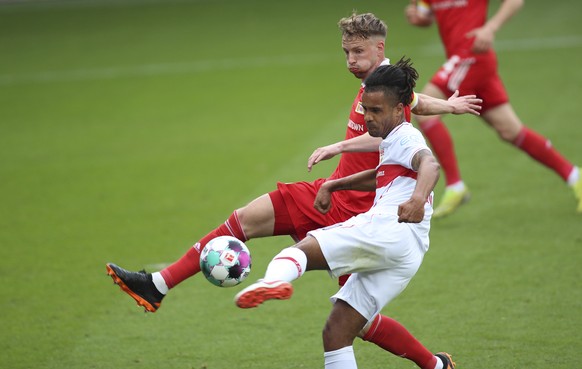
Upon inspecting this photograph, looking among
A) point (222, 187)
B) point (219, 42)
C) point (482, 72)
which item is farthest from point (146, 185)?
point (219, 42)

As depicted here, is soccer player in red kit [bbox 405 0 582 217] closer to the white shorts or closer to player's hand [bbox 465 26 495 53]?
player's hand [bbox 465 26 495 53]

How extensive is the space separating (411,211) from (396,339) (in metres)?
1.32

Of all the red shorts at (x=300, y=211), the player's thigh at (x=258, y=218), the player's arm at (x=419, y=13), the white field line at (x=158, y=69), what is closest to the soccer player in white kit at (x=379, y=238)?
the red shorts at (x=300, y=211)

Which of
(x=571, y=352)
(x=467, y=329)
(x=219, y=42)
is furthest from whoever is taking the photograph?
(x=219, y=42)

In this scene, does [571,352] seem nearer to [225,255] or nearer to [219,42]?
[225,255]

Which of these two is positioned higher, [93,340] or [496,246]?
[93,340]

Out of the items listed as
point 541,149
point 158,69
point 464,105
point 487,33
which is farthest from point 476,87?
point 158,69

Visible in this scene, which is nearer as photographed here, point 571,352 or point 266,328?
point 571,352

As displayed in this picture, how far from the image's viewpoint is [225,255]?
17.0ft

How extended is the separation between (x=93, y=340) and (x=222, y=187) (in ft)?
13.9

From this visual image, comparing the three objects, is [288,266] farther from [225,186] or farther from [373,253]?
[225,186]

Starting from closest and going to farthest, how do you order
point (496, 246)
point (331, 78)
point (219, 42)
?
point (496, 246)
point (331, 78)
point (219, 42)

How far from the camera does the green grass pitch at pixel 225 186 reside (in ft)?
22.1

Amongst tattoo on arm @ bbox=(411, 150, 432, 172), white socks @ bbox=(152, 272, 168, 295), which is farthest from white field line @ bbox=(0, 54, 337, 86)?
tattoo on arm @ bbox=(411, 150, 432, 172)
